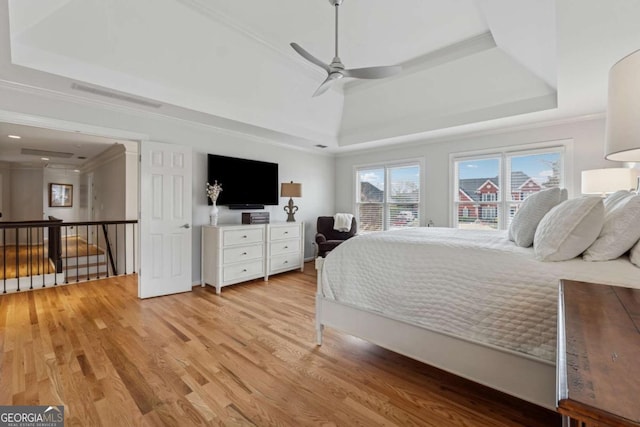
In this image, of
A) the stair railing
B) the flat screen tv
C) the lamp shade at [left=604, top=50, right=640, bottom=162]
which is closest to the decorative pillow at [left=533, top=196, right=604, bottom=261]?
the lamp shade at [left=604, top=50, right=640, bottom=162]

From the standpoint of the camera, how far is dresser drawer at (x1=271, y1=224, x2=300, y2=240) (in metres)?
4.61

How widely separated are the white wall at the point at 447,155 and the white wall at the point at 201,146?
0.48m

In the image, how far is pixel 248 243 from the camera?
4254 mm

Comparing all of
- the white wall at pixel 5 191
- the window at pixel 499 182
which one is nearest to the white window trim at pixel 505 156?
the window at pixel 499 182

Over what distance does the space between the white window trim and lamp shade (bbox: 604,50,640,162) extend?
3725 millimetres

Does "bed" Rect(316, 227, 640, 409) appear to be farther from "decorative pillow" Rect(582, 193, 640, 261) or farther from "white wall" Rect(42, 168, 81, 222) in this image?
"white wall" Rect(42, 168, 81, 222)

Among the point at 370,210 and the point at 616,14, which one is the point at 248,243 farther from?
the point at 616,14

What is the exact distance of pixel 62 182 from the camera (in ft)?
29.0

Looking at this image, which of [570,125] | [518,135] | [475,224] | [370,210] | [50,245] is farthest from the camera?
[370,210]

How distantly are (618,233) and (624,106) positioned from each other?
90 cm

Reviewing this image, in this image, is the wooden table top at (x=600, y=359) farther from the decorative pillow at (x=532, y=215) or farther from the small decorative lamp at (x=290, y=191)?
the small decorative lamp at (x=290, y=191)

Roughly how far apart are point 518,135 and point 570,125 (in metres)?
0.58

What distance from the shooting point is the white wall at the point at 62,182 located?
8.42 meters

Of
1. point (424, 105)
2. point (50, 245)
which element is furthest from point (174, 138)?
point (424, 105)
